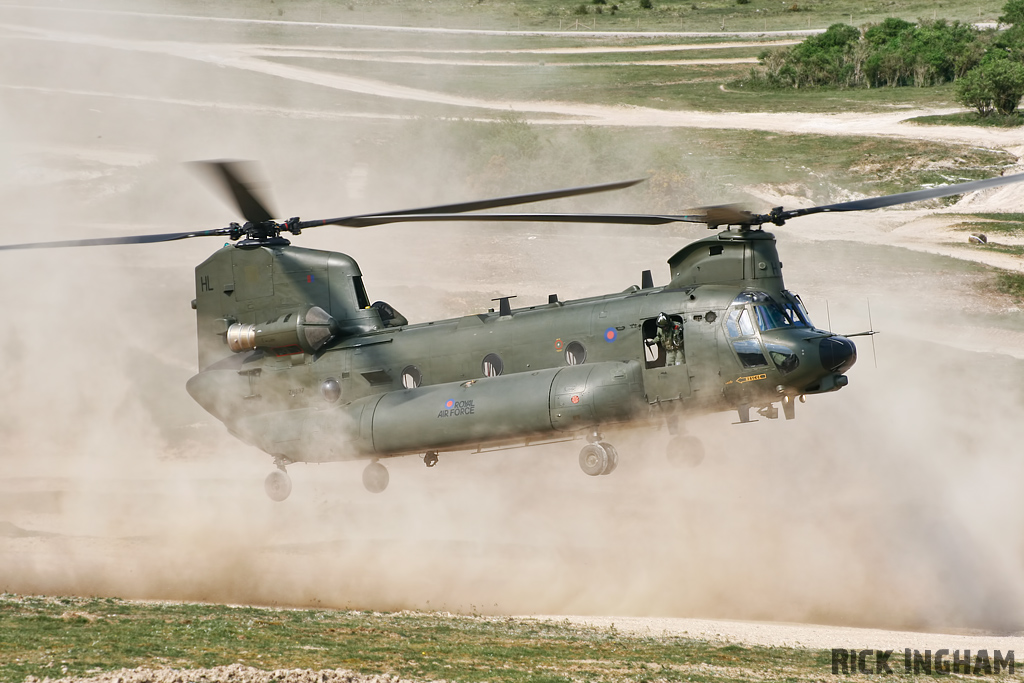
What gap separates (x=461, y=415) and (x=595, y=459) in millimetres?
2573

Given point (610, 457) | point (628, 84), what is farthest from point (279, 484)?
point (628, 84)

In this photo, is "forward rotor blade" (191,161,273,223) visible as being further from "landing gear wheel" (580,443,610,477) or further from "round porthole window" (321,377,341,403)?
"landing gear wheel" (580,443,610,477)

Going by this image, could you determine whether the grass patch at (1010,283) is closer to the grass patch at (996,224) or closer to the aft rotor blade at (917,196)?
the grass patch at (996,224)

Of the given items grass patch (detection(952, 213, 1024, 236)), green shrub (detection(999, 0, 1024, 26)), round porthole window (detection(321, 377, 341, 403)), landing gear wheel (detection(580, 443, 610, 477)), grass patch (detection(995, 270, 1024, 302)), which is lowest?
landing gear wheel (detection(580, 443, 610, 477))

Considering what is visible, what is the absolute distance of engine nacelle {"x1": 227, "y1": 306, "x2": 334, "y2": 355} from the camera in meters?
21.1

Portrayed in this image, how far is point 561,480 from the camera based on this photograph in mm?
30219

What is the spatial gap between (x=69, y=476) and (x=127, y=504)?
2670 millimetres

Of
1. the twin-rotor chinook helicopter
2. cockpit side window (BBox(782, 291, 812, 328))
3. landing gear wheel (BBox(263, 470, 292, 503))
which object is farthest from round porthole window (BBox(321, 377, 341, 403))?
cockpit side window (BBox(782, 291, 812, 328))

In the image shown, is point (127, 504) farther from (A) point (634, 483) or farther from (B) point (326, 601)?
(A) point (634, 483)

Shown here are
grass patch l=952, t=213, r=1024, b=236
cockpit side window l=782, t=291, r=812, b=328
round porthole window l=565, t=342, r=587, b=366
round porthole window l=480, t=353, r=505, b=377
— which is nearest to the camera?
cockpit side window l=782, t=291, r=812, b=328

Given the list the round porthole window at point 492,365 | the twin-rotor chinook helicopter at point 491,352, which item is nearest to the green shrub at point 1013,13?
the twin-rotor chinook helicopter at point 491,352

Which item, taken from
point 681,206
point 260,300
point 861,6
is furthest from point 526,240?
point 861,6

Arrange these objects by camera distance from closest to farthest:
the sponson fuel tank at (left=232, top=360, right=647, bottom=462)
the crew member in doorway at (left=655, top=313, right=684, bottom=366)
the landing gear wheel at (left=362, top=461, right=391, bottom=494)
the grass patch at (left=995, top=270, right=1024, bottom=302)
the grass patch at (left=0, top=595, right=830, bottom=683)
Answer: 1. the grass patch at (left=0, top=595, right=830, bottom=683)
2. the sponson fuel tank at (left=232, top=360, right=647, bottom=462)
3. the crew member in doorway at (left=655, top=313, right=684, bottom=366)
4. the landing gear wheel at (left=362, top=461, right=391, bottom=494)
5. the grass patch at (left=995, top=270, right=1024, bottom=302)

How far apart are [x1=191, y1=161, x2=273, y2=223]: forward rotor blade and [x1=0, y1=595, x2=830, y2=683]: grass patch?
23.8 ft
